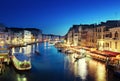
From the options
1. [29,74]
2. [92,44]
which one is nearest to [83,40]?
[92,44]

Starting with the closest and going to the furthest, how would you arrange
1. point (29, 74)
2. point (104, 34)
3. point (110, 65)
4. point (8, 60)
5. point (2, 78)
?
point (2, 78)
point (29, 74)
point (110, 65)
point (8, 60)
point (104, 34)

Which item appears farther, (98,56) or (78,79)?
(98,56)

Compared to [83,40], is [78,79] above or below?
below

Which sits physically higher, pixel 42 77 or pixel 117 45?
pixel 117 45

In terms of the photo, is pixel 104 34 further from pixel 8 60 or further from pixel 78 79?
pixel 78 79

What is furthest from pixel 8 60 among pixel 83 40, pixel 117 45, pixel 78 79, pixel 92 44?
pixel 83 40

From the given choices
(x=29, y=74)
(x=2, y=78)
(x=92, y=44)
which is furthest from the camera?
(x=92, y=44)

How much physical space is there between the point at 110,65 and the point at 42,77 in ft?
41.5

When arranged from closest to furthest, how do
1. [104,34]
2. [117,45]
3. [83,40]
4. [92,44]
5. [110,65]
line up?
1. [110,65]
2. [117,45]
3. [104,34]
4. [92,44]
5. [83,40]

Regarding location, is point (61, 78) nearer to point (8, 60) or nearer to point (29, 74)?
point (29, 74)

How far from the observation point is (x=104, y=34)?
212 feet

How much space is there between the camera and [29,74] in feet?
130

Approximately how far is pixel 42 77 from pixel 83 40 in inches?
2323

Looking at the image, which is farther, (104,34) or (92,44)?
(92,44)
